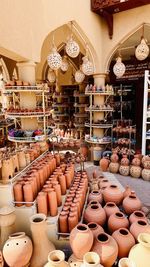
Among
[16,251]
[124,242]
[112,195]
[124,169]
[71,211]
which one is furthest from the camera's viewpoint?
[124,169]

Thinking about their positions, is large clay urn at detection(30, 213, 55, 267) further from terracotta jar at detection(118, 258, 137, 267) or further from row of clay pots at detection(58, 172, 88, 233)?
terracotta jar at detection(118, 258, 137, 267)

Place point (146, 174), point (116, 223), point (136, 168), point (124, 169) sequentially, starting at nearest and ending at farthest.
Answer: point (116, 223)
point (146, 174)
point (136, 168)
point (124, 169)

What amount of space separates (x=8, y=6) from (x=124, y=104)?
6525 millimetres

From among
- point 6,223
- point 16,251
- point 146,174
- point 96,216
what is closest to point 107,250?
point 96,216

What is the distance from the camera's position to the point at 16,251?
1723 millimetres

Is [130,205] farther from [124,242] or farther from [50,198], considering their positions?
[50,198]

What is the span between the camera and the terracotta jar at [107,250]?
5.68 feet

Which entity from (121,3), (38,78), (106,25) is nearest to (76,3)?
(121,3)

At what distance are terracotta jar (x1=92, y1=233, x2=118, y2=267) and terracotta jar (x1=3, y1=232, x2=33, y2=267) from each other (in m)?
0.58

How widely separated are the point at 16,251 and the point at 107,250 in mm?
752

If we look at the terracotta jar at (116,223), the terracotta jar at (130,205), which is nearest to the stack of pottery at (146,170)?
the terracotta jar at (130,205)

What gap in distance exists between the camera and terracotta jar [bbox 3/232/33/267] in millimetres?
1718

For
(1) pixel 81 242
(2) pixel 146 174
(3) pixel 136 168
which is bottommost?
(2) pixel 146 174

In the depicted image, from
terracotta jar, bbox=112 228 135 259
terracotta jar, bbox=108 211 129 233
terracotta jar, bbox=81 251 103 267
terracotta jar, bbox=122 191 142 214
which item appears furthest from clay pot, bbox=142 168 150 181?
terracotta jar, bbox=81 251 103 267
